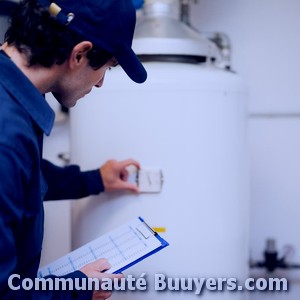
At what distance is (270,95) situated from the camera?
57.7 inches

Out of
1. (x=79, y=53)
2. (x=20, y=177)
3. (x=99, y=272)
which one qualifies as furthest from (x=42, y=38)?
(x=99, y=272)

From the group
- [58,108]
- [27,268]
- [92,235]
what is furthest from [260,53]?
[27,268]

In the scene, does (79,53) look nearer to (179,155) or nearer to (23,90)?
(23,90)

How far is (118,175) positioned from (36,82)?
377 millimetres

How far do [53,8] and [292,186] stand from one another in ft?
3.67

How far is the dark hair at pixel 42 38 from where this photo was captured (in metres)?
0.66

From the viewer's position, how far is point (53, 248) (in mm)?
1582

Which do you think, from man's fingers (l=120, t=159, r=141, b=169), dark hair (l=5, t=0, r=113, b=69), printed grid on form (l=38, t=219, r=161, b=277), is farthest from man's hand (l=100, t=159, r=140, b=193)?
dark hair (l=5, t=0, r=113, b=69)

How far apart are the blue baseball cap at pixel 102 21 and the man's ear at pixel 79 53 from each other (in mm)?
12

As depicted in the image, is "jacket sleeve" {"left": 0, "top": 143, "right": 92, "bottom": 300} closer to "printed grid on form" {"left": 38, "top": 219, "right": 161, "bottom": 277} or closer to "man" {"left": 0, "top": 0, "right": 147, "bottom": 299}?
"man" {"left": 0, "top": 0, "right": 147, "bottom": 299}

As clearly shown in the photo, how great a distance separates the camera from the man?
0.59 metres

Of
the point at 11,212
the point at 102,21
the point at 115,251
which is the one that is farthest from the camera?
the point at 115,251

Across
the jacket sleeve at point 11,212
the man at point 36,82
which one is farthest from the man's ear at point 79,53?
the jacket sleeve at point 11,212

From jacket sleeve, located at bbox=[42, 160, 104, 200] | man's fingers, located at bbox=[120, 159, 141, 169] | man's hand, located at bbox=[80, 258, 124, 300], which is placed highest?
man's fingers, located at bbox=[120, 159, 141, 169]
